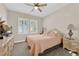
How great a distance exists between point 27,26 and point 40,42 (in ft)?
1.05

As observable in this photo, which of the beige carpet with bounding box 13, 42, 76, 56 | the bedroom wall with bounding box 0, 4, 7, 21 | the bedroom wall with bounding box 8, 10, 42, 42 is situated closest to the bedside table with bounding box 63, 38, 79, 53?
the beige carpet with bounding box 13, 42, 76, 56

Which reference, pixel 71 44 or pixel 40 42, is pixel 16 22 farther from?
pixel 71 44

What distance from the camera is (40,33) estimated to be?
1.89 m

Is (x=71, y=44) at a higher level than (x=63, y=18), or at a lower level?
lower

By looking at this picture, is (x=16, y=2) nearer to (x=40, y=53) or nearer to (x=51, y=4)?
(x=51, y=4)

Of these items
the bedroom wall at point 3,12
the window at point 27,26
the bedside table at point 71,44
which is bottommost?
the bedside table at point 71,44

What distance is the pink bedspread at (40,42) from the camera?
1.83 m

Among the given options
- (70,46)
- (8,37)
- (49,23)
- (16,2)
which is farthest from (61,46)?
(16,2)

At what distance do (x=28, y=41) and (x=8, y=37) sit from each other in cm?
30

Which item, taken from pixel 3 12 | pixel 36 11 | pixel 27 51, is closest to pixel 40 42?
pixel 27 51

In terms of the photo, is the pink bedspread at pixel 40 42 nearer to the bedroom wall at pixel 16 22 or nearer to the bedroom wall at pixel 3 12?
the bedroom wall at pixel 16 22

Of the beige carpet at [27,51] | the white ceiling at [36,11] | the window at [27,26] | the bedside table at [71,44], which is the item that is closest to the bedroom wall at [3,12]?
the white ceiling at [36,11]

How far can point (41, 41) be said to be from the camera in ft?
6.04

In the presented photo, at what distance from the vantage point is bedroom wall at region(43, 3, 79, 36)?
1854 millimetres
